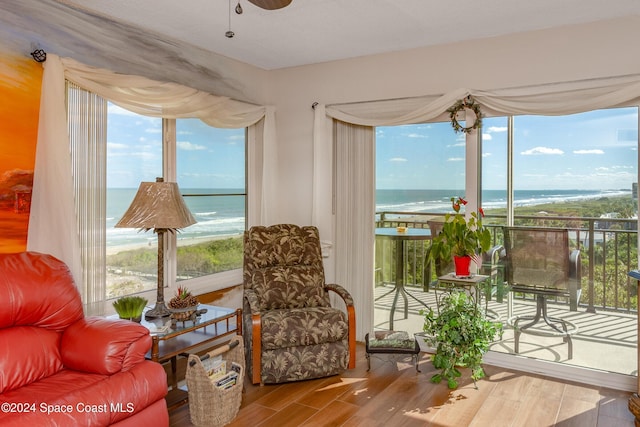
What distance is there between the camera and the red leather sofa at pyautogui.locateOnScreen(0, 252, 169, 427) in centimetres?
230

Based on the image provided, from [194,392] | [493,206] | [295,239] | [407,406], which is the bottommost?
[407,406]

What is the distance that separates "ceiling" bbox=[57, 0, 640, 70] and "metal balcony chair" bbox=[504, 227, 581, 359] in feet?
5.13

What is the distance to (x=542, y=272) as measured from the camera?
12.5ft

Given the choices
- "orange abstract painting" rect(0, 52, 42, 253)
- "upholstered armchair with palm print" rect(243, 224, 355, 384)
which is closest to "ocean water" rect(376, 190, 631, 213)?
"upholstered armchair with palm print" rect(243, 224, 355, 384)

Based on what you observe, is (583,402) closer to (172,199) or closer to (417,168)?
(417,168)

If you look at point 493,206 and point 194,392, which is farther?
point 493,206

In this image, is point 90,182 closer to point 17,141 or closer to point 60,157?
point 60,157

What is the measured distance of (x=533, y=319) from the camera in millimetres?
3900

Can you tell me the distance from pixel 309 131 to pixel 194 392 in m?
2.72

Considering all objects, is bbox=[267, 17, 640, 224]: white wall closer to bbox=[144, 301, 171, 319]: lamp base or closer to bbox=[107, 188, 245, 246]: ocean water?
bbox=[107, 188, 245, 246]: ocean water

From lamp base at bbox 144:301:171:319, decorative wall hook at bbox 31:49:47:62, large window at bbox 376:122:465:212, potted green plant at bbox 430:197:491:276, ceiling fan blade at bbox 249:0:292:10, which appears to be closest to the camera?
ceiling fan blade at bbox 249:0:292:10

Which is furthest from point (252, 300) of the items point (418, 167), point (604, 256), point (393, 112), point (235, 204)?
point (604, 256)

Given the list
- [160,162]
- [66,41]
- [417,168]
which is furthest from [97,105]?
[417,168]

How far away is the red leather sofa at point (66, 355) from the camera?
7.54 feet
